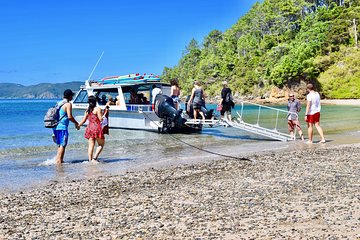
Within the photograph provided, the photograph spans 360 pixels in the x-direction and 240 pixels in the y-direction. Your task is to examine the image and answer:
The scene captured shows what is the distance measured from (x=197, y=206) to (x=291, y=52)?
83.3 meters

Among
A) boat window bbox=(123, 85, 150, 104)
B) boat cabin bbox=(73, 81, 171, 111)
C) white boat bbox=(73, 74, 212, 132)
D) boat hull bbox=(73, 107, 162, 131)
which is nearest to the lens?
white boat bbox=(73, 74, 212, 132)

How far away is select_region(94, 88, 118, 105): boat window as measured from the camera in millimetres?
23234

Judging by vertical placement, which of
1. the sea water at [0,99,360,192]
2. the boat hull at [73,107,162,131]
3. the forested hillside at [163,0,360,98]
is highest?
the forested hillside at [163,0,360,98]

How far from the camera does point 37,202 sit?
6793mm

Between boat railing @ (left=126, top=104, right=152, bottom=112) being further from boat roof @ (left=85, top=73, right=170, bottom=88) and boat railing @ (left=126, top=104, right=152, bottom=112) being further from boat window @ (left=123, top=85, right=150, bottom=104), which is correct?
boat roof @ (left=85, top=73, right=170, bottom=88)

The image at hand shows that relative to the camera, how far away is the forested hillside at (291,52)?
78062 millimetres

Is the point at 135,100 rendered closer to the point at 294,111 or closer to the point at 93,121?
the point at 294,111

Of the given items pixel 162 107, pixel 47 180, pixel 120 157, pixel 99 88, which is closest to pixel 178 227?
pixel 47 180

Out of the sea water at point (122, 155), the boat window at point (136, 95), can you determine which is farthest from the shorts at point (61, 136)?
the boat window at point (136, 95)

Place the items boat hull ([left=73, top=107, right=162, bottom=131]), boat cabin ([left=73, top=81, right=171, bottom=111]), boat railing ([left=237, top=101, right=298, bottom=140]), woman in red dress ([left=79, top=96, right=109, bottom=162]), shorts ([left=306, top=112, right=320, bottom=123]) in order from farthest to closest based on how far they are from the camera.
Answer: boat cabin ([left=73, top=81, right=171, bottom=111])
boat hull ([left=73, top=107, right=162, bottom=131])
boat railing ([left=237, top=101, right=298, bottom=140])
shorts ([left=306, top=112, right=320, bottom=123])
woman in red dress ([left=79, top=96, right=109, bottom=162])

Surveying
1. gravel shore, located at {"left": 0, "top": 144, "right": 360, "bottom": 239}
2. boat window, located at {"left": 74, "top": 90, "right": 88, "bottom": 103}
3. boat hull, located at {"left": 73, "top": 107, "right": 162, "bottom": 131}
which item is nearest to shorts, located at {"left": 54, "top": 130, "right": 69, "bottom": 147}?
gravel shore, located at {"left": 0, "top": 144, "right": 360, "bottom": 239}

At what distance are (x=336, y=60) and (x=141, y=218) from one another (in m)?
83.9

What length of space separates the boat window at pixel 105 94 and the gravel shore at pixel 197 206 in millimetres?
14196

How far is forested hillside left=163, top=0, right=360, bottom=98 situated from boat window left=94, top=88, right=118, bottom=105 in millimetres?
59852
